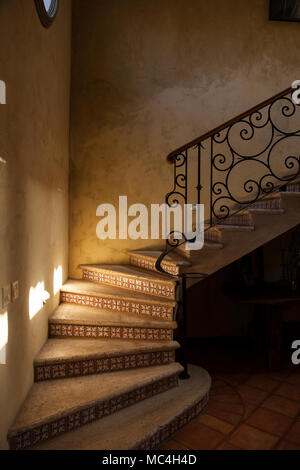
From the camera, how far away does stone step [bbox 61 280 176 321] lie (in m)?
2.96

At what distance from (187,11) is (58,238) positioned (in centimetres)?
341

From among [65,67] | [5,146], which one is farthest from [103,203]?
[5,146]

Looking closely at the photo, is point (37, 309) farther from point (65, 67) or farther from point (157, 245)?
point (65, 67)

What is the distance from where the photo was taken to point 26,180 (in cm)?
227

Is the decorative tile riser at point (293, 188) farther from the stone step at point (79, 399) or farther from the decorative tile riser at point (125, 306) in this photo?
the stone step at point (79, 399)

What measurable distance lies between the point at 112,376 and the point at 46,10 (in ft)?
9.54

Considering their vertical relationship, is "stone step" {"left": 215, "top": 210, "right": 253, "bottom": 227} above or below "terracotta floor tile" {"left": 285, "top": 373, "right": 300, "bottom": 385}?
above

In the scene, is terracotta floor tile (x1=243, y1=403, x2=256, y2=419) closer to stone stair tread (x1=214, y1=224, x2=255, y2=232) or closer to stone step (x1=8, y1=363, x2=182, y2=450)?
stone step (x1=8, y1=363, x2=182, y2=450)

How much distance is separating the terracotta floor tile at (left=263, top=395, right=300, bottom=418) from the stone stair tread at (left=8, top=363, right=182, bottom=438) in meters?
0.84

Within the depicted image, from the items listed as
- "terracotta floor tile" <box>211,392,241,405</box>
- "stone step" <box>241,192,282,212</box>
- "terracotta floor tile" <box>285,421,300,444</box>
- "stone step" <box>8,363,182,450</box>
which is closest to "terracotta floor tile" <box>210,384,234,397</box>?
"terracotta floor tile" <box>211,392,241,405</box>

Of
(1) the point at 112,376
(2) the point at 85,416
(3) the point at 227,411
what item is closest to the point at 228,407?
(3) the point at 227,411

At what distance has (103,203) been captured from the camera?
4270mm

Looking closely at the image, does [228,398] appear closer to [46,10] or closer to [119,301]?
[119,301]

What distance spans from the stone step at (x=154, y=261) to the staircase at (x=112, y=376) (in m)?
0.02
